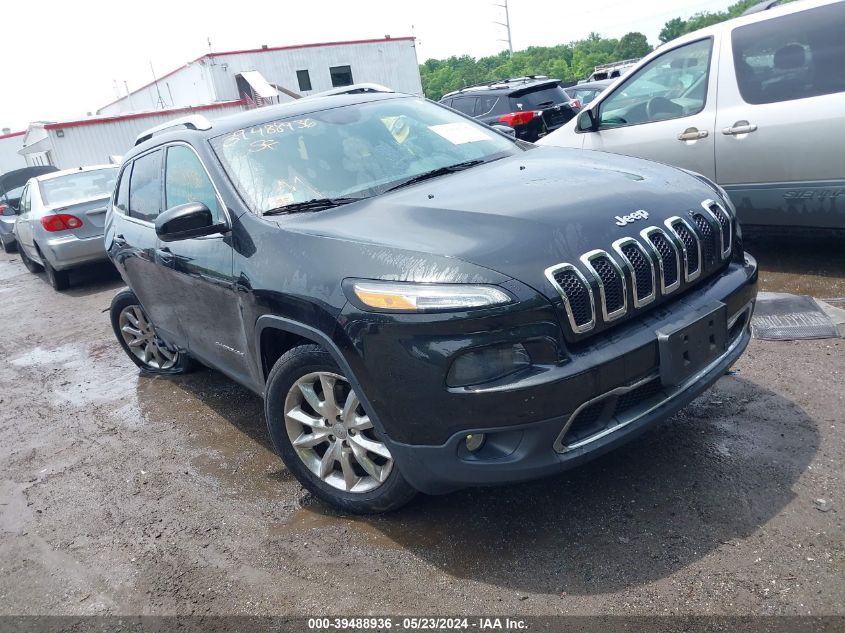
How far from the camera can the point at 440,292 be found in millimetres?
2371

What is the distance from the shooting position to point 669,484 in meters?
2.88

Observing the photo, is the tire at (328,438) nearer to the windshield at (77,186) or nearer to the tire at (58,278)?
the windshield at (77,186)

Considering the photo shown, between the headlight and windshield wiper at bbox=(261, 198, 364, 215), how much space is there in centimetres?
78

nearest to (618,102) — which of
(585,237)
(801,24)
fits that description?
(801,24)

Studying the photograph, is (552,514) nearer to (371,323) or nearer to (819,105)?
(371,323)

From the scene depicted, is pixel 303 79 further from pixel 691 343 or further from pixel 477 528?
pixel 691 343

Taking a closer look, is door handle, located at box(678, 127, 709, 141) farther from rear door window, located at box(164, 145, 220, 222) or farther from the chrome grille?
rear door window, located at box(164, 145, 220, 222)

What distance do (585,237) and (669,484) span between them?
114 centimetres

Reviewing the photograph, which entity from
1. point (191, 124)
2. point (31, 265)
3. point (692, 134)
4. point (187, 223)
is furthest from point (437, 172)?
point (31, 265)

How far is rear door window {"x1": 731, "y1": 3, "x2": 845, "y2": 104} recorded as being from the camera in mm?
4555

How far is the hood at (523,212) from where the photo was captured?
247cm

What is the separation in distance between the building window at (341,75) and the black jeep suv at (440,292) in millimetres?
31390

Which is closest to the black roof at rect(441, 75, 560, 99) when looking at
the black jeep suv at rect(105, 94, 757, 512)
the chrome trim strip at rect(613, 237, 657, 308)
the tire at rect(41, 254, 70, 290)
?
the tire at rect(41, 254, 70, 290)

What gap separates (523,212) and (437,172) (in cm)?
91
